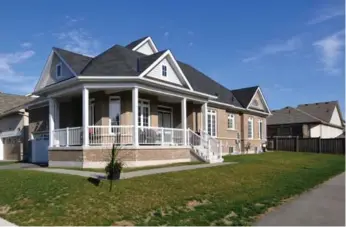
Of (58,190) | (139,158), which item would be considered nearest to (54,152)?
(139,158)

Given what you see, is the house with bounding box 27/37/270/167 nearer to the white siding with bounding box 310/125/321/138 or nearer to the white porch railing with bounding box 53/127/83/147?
the white porch railing with bounding box 53/127/83/147

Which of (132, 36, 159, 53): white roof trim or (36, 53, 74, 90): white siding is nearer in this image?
(36, 53, 74, 90): white siding

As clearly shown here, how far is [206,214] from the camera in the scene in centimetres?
824

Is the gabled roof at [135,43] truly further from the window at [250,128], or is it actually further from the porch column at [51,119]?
the window at [250,128]

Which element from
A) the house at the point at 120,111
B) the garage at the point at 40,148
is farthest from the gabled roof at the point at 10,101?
the garage at the point at 40,148

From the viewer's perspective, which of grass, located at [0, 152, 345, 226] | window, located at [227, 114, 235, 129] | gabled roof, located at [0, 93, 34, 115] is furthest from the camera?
gabled roof, located at [0, 93, 34, 115]

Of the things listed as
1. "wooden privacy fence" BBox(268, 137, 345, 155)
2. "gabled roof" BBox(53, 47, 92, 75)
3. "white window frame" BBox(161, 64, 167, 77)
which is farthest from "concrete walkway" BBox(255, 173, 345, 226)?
"wooden privacy fence" BBox(268, 137, 345, 155)

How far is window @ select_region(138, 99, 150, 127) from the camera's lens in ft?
64.8

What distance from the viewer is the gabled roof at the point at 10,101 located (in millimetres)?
33509

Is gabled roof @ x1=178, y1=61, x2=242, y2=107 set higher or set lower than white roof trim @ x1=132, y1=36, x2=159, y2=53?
lower

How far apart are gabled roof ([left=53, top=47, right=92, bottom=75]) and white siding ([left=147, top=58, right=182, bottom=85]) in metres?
3.93

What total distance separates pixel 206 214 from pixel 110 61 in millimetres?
12834

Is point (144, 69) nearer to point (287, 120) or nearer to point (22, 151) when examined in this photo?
point (22, 151)

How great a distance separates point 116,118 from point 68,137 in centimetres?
270
